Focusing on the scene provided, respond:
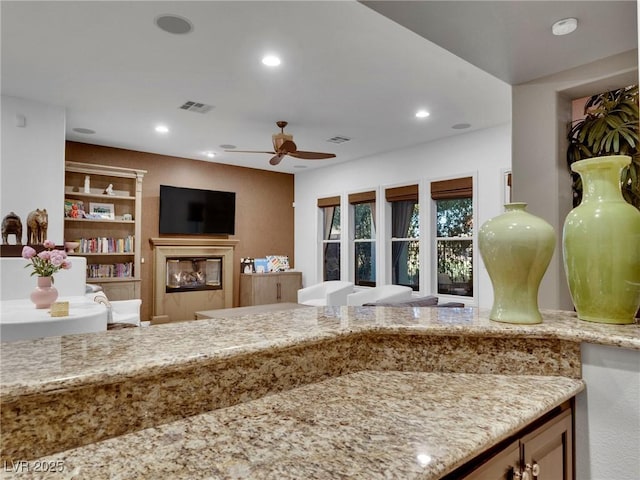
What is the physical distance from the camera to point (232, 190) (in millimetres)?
7305

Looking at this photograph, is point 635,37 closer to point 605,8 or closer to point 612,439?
point 605,8

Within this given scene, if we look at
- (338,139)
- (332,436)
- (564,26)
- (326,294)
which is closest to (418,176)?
(338,139)

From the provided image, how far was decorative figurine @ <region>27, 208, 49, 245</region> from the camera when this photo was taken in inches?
146

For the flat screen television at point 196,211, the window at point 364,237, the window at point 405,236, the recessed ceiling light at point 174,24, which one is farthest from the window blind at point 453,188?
the recessed ceiling light at point 174,24

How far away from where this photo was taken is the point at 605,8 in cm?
199

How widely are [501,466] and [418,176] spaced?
5.38 meters

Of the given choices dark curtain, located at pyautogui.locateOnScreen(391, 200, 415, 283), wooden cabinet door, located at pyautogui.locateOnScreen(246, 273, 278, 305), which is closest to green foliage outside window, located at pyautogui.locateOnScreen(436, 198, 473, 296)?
dark curtain, located at pyautogui.locateOnScreen(391, 200, 415, 283)

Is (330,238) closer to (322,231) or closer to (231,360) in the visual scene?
(322,231)

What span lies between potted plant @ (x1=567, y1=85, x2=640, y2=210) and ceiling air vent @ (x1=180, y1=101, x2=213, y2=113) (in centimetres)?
343

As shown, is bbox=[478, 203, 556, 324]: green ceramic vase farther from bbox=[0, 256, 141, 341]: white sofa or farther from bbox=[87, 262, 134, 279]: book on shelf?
bbox=[87, 262, 134, 279]: book on shelf

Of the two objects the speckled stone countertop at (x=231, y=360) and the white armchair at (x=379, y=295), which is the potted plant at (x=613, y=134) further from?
the white armchair at (x=379, y=295)

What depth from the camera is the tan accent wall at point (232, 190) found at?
6.27 meters

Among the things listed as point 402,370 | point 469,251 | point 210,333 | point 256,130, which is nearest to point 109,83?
point 256,130

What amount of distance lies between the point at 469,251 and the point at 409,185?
1318 millimetres
